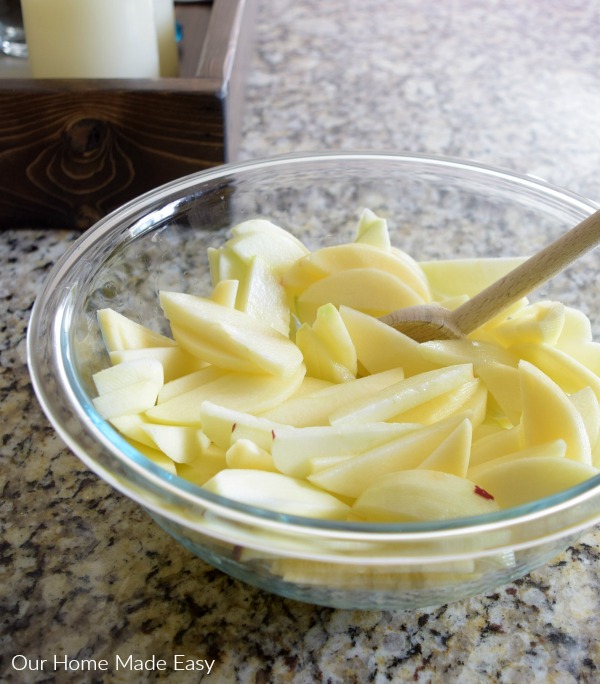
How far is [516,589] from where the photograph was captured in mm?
694

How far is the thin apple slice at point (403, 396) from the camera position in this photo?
67cm

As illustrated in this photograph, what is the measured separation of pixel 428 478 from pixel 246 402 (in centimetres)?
19

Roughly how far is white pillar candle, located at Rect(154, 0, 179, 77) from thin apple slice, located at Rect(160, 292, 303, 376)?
0.62 meters

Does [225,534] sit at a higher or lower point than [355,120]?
higher

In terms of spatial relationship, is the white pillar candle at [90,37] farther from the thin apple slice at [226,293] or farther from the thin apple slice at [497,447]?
the thin apple slice at [497,447]

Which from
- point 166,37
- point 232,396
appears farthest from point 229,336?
point 166,37

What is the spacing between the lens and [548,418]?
658 mm

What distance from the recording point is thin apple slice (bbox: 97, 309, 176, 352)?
2.50 feet

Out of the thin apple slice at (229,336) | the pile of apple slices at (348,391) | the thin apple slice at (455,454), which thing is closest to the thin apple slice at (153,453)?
the pile of apple slices at (348,391)

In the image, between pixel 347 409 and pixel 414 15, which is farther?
pixel 414 15

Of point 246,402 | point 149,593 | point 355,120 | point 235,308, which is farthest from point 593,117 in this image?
point 149,593

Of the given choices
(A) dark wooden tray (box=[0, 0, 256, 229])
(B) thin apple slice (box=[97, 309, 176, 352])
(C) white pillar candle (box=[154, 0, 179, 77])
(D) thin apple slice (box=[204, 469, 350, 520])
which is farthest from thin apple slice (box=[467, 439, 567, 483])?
(C) white pillar candle (box=[154, 0, 179, 77])

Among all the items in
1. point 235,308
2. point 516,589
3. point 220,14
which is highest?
point 220,14

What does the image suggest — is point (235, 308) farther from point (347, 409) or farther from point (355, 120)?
point (355, 120)
